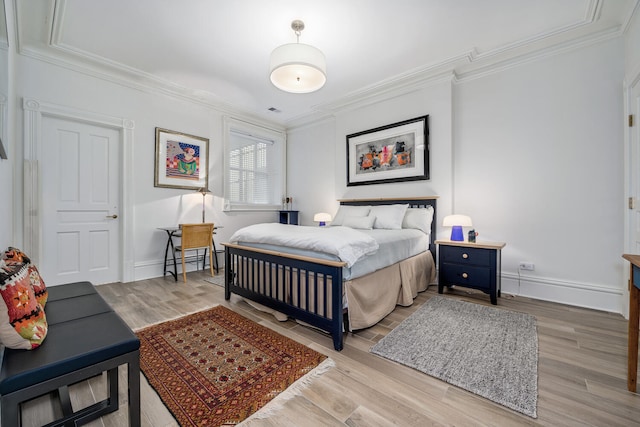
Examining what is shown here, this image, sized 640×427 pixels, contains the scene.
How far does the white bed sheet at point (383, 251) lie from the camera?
2123 millimetres

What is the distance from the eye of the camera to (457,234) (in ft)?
10.4

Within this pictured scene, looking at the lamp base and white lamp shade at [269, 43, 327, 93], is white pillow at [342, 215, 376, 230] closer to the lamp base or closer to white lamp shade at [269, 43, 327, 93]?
the lamp base

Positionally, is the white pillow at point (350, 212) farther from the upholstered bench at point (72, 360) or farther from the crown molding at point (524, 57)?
the upholstered bench at point (72, 360)

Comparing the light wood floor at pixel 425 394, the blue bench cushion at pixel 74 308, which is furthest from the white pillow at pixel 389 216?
the blue bench cushion at pixel 74 308

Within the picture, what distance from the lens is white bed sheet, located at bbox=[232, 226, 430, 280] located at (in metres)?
2.12

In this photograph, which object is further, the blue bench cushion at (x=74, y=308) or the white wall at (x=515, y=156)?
the white wall at (x=515, y=156)

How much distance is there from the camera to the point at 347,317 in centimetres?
216

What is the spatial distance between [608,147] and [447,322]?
7.82 feet

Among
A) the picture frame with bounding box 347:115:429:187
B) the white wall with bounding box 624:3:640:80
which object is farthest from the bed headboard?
the white wall with bounding box 624:3:640:80

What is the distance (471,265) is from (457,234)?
0.40 metres

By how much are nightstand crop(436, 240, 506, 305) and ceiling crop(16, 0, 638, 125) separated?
224 cm

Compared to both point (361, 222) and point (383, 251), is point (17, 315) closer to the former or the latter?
point (383, 251)

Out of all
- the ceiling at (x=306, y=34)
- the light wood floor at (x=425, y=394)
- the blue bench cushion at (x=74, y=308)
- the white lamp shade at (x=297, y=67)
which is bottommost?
the light wood floor at (x=425, y=394)

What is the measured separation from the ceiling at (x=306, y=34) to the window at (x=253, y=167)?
133 centimetres
